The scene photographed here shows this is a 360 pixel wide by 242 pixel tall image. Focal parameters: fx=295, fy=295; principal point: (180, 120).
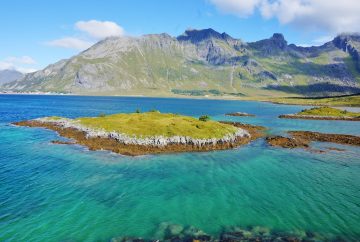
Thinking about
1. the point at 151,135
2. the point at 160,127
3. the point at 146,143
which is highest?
the point at 160,127

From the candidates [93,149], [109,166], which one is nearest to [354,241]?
[109,166]

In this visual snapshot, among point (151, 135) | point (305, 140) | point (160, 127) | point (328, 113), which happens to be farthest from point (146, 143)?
point (328, 113)

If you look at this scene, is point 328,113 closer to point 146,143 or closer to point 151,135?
point 151,135

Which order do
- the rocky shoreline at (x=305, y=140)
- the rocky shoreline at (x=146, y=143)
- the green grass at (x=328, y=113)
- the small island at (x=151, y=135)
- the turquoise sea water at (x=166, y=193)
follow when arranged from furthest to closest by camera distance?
the green grass at (x=328, y=113) → the rocky shoreline at (x=305, y=140) → the small island at (x=151, y=135) → the rocky shoreline at (x=146, y=143) → the turquoise sea water at (x=166, y=193)

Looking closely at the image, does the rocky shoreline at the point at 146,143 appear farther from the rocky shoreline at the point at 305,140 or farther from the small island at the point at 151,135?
the rocky shoreline at the point at 305,140

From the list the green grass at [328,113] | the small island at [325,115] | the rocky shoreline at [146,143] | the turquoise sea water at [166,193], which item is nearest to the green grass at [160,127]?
the rocky shoreline at [146,143]

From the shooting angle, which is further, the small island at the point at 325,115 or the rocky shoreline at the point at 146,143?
the small island at the point at 325,115

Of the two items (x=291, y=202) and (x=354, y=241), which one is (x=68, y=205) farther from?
(x=354, y=241)

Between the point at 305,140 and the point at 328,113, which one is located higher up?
the point at 328,113

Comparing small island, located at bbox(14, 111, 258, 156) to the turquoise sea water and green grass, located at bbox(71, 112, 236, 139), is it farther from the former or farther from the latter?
the turquoise sea water
